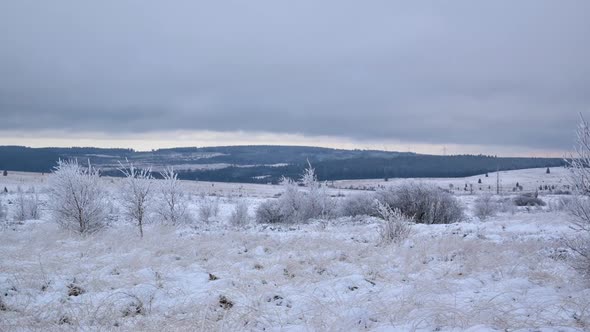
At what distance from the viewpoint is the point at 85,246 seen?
37.4 ft

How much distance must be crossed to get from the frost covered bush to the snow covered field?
2186 cm

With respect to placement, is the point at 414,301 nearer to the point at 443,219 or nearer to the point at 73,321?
the point at 73,321

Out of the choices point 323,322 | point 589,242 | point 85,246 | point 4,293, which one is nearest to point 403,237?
point 589,242

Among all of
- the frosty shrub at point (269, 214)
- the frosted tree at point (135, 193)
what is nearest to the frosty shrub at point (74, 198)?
the frosted tree at point (135, 193)

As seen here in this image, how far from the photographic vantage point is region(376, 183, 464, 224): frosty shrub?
93.8 ft

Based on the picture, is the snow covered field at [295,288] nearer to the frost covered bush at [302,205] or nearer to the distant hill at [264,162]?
the frost covered bush at [302,205]

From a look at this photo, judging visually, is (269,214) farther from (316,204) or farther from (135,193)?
(135,193)

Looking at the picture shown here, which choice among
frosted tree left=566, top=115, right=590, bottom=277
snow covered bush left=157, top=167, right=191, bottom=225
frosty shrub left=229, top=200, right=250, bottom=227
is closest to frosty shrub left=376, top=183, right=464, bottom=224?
frosty shrub left=229, top=200, right=250, bottom=227

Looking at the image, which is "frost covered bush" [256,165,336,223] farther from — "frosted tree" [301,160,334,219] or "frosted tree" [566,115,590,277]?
"frosted tree" [566,115,590,277]

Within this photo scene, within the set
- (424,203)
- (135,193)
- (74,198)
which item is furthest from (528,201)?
(74,198)

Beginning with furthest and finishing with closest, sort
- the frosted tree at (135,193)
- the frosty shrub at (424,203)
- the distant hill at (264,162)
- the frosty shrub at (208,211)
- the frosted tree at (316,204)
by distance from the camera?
the distant hill at (264,162) → the frosty shrub at (208,211) → the frosted tree at (316,204) → the frosty shrub at (424,203) → the frosted tree at (135,193)

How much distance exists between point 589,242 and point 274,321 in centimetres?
617

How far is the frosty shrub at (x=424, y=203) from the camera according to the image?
28578 mm

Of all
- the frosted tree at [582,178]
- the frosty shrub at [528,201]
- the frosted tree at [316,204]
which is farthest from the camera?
the frosty shrub at [528,201]
